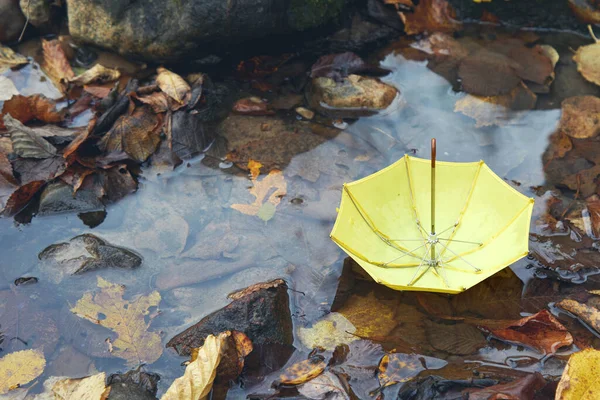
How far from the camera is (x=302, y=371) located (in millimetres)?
3600

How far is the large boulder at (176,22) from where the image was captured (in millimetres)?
5579

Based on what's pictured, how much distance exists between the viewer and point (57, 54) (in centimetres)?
605

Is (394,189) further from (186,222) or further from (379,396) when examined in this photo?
(186,222)

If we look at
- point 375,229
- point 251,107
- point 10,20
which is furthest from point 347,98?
point 10,20

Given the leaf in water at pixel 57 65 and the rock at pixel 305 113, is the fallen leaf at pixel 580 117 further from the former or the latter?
the leaf in water at pixel 57 65

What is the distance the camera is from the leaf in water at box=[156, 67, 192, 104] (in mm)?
5516

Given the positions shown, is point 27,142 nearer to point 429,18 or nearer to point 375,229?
point 375,229

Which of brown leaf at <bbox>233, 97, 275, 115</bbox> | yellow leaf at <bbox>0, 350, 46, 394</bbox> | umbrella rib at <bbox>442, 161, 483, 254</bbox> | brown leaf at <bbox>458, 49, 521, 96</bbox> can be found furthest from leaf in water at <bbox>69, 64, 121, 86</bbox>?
umbrella rib at <bbox>442, 161, 483, 254</bbox>

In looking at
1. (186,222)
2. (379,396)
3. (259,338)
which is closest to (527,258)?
(379,396)

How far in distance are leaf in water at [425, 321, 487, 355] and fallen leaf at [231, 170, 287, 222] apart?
5.48 feet

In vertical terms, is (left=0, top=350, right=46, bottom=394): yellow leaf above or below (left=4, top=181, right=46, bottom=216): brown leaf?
below

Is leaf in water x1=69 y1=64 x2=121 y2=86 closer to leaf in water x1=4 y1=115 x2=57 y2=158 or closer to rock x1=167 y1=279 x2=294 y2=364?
leaf in water x1=4 y1=115 x2=57 y2=158

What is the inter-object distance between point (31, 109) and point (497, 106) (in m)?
4.73

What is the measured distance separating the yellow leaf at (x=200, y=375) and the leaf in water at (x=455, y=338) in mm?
1458
